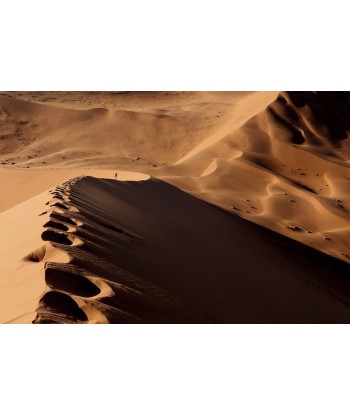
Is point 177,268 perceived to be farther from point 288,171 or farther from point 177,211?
point 288,171

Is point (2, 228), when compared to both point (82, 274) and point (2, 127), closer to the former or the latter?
point (82, 274)

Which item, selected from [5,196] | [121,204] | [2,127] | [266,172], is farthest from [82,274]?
[2,127]

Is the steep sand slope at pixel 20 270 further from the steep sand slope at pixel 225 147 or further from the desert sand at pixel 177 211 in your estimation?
the steep sand slope at pixel 225 147

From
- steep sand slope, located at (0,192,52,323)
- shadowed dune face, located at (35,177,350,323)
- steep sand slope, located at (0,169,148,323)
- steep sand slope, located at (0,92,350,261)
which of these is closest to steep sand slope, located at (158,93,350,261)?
steep sand slope, located at (0,92,350,261)

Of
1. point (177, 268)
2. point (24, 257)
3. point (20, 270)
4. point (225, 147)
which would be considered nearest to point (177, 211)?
point (177, 268)

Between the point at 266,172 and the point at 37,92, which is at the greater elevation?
the point at 37,92

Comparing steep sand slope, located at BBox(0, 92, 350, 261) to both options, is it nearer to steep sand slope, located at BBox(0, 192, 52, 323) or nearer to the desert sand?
the desert sand
